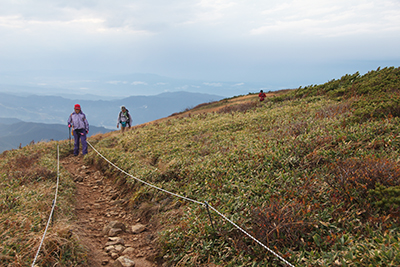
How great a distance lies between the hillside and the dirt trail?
0.10 meters

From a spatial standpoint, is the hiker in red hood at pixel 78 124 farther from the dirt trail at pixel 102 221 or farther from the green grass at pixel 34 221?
the green grass at pixel 34 221

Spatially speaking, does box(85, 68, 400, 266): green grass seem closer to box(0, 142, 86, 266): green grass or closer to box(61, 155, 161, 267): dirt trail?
box(61, 155, 161, 267): dirt trail

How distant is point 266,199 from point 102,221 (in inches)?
189

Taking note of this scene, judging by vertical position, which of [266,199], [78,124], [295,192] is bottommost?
[266,199]

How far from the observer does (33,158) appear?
1273 centimetres

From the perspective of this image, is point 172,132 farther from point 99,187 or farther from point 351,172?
point 351,172

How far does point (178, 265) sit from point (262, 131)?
7263 millimetres

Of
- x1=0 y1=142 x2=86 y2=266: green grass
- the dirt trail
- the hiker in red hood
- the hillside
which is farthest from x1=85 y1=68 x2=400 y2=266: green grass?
the hiker in red hood

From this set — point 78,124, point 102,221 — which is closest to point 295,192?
point 102,221

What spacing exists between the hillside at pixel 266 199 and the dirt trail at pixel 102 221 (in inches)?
4.0

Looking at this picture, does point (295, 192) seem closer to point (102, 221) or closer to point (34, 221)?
point (102, 221)

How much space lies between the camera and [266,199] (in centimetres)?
552

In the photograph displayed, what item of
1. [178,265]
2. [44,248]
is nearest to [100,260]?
[44,248]

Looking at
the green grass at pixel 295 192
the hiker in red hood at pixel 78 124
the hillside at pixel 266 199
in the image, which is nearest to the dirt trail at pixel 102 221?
the hillside at pixel 266 199
